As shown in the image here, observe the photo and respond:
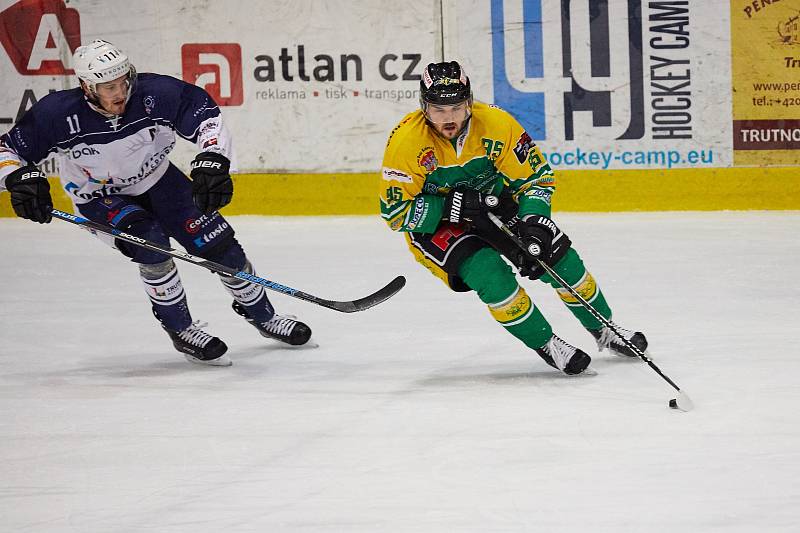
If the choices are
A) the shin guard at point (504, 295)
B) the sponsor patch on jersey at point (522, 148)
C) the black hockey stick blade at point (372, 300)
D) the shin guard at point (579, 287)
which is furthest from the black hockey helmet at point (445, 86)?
the black hockey stick blade at point (372, 300)

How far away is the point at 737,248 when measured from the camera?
6.06m

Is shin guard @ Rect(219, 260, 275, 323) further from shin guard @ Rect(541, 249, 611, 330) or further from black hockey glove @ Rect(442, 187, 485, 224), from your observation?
shin guard @ Rect(541, 249, 611, 330)

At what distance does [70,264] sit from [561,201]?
2.90 metres

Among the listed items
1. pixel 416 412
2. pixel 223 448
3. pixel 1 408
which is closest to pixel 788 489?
pixel 416 412

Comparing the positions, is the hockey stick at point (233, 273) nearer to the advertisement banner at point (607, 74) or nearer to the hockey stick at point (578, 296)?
the hockey stick at point (578, 296)

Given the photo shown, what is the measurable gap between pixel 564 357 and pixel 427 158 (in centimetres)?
78

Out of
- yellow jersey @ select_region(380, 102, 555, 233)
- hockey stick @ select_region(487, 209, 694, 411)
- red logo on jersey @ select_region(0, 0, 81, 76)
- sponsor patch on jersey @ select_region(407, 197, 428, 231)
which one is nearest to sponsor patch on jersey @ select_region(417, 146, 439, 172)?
yellow jersey @ select_region(380, 102, 555, 233)

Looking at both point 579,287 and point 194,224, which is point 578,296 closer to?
point 579,287

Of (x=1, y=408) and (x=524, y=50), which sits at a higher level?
(x=524, y=50)

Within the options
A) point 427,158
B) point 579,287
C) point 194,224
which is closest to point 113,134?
point 194,224

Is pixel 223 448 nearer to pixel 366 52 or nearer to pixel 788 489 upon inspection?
pixel 788 489

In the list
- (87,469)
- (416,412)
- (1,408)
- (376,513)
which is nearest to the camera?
(376,513)

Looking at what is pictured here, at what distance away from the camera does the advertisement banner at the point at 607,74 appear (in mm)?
7129

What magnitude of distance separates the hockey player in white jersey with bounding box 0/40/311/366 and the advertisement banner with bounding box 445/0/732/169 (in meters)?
3.24
